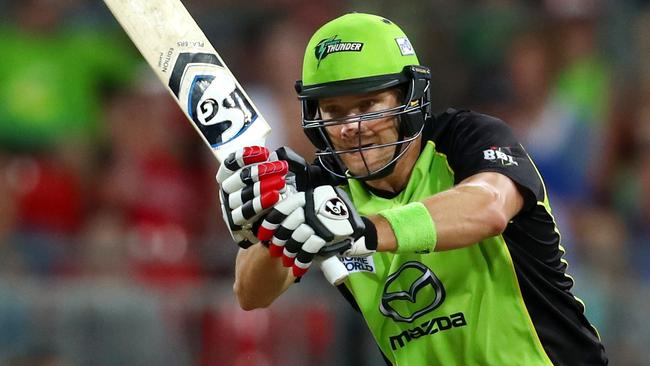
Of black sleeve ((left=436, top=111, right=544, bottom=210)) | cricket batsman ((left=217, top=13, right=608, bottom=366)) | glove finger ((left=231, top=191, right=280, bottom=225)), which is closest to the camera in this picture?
glove finger ((left=231, top=191, right=280, bottom=225))

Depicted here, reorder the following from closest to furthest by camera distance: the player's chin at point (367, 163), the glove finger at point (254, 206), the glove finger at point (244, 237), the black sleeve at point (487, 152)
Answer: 1. the glove finger at point (254, 206)
2. the glove finger at point (244, 237)
3. the black sleeve at point (487, 152)
4. the player's chin at point (367, 163)

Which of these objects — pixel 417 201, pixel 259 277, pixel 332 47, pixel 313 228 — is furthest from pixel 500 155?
pixel 259 277

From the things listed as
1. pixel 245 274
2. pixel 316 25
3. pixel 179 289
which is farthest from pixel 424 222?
pixel 316 25

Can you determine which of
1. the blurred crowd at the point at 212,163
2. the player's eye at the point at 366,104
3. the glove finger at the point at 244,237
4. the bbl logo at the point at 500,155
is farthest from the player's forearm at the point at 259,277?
the blurred crowd at the point at 212,163

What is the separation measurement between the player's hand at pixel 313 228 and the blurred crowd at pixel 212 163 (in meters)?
3.42

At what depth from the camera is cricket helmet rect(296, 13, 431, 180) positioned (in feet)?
13.4

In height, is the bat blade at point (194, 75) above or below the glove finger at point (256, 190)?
above

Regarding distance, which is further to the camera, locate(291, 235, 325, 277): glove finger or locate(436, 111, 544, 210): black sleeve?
locate(436, 111, 544, 210): black sleeve

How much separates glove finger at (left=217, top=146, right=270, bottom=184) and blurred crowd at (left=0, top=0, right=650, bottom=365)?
327cm

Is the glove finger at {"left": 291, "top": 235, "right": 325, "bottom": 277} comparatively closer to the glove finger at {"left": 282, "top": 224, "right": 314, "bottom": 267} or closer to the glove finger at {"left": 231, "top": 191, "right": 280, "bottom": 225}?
the glove finger at {"left": 282, "top": 224, "right": 314, "bottom": 267}

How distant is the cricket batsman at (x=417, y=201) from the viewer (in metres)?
4.04

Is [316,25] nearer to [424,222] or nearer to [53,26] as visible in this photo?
[53,26]

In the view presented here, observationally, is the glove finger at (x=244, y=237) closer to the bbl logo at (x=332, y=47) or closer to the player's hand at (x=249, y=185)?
the player's hand at (x=249, y=185)

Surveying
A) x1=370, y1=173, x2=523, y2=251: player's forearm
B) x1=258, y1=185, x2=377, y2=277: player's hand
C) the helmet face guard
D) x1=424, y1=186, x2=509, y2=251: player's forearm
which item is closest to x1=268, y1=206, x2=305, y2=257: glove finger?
x1=258, y1=185, x2=377, y2=277: player's hand
